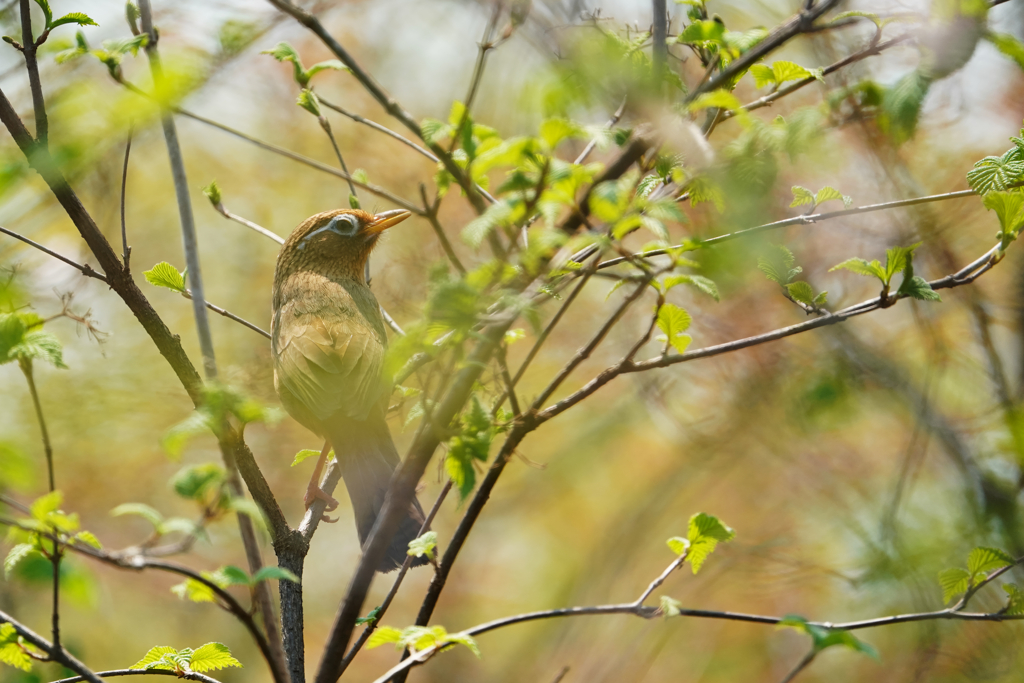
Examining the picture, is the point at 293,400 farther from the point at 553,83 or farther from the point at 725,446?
the point at 725,446

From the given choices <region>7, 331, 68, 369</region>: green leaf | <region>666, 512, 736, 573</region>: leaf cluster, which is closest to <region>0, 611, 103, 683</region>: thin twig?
<region>7, 331, 68, 369</region>: green leaf

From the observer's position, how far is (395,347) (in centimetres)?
141

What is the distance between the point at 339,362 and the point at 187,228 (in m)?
1.39

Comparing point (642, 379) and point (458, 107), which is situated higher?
point (642, 379)

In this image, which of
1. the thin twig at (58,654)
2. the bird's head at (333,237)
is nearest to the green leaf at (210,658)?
the thin twig at (58,654)

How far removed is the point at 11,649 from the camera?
1.77 metres

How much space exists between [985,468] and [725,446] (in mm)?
2857

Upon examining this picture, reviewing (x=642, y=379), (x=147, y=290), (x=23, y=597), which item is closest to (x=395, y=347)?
(x=642, y=379)

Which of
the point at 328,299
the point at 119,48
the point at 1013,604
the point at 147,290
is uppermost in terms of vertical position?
the point at 147,290

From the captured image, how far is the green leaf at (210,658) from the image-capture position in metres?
1.94

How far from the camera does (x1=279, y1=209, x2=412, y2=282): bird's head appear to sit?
172 inches

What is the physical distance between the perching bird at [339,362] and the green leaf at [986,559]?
4.92ft

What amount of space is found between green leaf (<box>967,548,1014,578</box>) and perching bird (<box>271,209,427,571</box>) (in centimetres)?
150

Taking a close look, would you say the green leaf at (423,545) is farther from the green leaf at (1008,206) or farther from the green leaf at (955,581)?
the green leaf at (1008,206)
